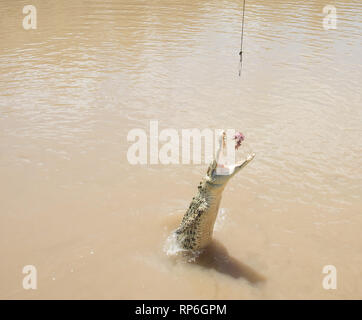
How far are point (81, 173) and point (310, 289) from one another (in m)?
3.28

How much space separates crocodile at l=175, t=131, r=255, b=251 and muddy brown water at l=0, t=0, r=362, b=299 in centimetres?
22

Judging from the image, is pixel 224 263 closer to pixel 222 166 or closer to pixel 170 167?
pixel 222 166

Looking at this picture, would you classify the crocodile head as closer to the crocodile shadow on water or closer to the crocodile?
the crocodile

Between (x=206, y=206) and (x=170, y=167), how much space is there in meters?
1.68

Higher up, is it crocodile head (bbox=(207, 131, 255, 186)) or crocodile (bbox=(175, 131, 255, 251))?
crocodile head (bbox=(207, 131, 255, 186))

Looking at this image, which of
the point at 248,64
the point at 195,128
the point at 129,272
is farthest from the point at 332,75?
Answer: the point at 129,272

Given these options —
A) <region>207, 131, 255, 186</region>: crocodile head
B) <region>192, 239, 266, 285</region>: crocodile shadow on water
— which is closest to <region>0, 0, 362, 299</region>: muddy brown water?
<region>192, 239, 266, 285</region>: crocodile shadow on water

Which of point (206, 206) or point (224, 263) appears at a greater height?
point (206, 206)

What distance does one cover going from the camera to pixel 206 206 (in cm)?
330

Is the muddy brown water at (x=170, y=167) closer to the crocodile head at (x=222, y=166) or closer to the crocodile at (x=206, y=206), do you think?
the crocodile at (x=206, y=206)

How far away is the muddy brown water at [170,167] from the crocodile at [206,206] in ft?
0.73

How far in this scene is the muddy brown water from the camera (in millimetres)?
3312

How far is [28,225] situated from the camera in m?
3.82

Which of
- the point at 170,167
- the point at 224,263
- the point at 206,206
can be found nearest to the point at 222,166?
the point at 206,206
